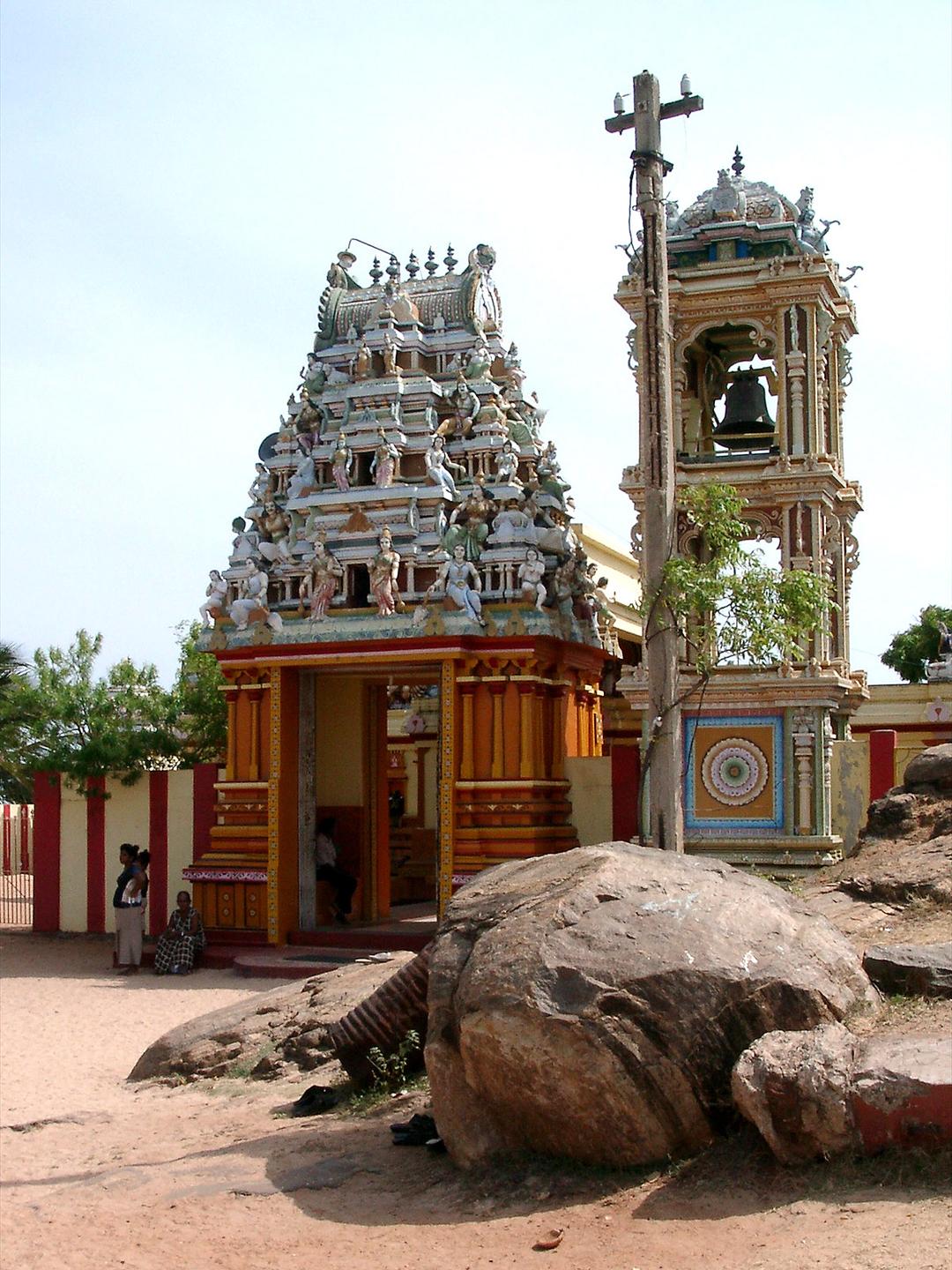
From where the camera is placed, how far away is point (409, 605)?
1881 cm

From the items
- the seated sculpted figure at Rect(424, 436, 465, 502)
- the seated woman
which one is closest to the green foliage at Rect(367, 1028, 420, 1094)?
the seated woman

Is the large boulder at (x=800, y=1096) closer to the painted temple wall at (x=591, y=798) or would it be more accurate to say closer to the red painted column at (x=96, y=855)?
the painted temple wall at (x=591, y=798)

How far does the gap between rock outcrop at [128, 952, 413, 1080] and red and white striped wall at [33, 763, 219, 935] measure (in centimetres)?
795

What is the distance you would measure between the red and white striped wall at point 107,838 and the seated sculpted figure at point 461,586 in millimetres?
4600

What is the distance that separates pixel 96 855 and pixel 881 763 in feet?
36.5

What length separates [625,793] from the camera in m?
18.9

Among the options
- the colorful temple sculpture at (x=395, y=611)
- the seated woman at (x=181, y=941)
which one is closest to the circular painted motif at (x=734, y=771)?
the colorful temple sculpture at (x=395, y=611)

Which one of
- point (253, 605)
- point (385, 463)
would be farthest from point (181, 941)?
point (385, 463)

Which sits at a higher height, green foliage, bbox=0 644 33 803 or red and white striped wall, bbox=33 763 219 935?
green foliage, bbox=0 644 33 803

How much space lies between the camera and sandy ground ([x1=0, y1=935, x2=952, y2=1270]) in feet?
20.3

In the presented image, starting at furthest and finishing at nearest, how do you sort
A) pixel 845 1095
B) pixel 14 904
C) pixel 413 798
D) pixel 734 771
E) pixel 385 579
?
1. pixel 413 798
2. pixel 14 904
3. pixel 385 579
4. pixel 734 771
5. pixel 845 1095

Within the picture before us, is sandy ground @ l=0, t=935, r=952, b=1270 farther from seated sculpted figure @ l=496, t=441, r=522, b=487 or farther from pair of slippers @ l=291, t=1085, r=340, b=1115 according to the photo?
seated sculpted figure @ l=496, t=441, r=522, b=487

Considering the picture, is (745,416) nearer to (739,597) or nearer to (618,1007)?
(739,597)

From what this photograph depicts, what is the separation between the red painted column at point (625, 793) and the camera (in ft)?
61.7
